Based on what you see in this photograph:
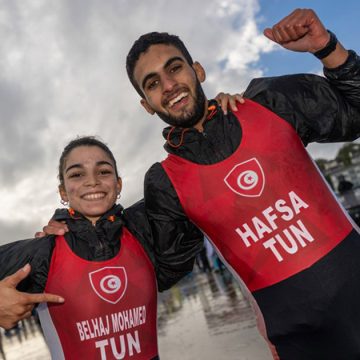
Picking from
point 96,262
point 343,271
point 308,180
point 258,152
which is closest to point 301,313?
point 343,271

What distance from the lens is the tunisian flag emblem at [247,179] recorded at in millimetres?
2039

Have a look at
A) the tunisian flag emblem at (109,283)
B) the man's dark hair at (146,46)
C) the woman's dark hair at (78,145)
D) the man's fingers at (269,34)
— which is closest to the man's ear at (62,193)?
the woman's dark hair at (78,145)

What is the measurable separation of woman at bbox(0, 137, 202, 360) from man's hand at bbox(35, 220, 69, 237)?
0.04 meters

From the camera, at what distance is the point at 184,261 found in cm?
248

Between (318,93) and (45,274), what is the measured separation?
1835 mm

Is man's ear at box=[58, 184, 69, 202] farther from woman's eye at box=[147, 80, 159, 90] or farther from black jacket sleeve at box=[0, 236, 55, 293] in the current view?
woman's eye at box=[147, 80, 159, 90]

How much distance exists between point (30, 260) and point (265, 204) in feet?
4.58

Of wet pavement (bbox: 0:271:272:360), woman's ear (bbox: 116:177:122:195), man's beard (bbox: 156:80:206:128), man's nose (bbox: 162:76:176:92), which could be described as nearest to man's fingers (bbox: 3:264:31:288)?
woman's ear (bbox: 116:177:122:195)

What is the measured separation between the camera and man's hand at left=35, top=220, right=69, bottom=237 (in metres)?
2.56

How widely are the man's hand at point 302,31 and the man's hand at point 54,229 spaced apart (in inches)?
64.9

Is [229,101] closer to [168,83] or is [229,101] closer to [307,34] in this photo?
[168,83]

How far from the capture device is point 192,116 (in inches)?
88.7

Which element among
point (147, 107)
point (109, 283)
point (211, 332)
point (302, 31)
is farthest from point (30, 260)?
point (211, 332)

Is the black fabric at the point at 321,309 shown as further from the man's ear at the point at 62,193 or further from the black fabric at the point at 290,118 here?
the man's ear at the point at 62,193
